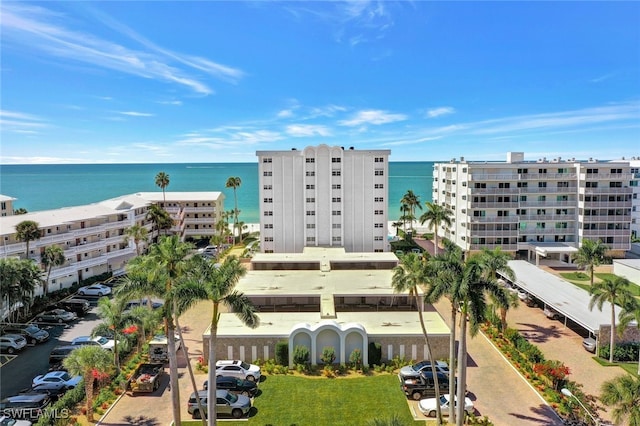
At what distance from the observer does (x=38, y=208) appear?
556 ft

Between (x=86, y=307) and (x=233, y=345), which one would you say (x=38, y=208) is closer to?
Answer: (x=86, y=307)

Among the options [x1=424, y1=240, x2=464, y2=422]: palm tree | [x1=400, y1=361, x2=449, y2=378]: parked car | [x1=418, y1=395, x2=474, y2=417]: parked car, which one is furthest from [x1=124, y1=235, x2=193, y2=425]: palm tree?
[x1=400, y1=361, x2=449, y2=378]: parked car

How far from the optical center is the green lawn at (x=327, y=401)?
24.5 meters

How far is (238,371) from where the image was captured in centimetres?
2917

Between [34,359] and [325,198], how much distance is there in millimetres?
41809

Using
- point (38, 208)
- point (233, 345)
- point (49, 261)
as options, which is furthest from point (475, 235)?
point (38, 208)

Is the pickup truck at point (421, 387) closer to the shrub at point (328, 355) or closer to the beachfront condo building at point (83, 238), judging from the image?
the shrub at point (328, 355)

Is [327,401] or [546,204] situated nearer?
[327,401]

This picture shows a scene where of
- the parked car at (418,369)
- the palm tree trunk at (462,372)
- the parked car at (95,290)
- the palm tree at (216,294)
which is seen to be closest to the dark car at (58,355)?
the parked car at (95,290)

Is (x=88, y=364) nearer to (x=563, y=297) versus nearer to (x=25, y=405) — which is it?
(x=25, y=405)

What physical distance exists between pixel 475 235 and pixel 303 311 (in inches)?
1361

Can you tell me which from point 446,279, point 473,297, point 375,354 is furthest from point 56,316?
point 473,297

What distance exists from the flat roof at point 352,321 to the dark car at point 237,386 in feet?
15.2

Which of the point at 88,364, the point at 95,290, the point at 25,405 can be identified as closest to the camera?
the point at 88,364
